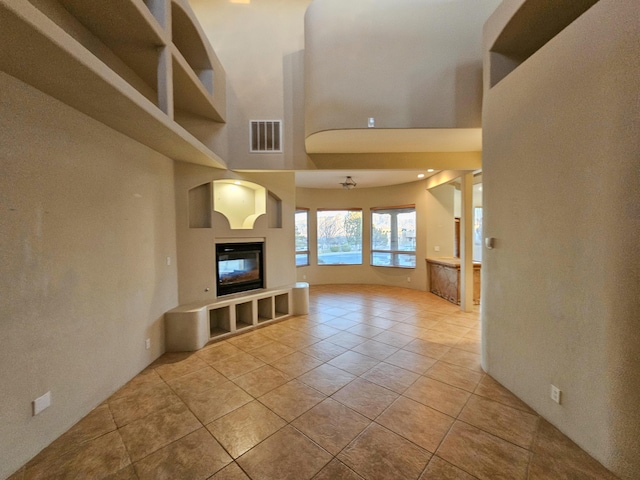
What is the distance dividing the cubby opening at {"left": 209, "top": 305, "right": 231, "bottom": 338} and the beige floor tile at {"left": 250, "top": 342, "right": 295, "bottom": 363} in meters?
0.81

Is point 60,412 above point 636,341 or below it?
below

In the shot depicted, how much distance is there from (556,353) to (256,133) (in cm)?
434

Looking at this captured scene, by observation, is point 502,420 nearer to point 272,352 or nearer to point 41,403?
point 272,352

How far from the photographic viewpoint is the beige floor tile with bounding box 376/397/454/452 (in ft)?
6.26

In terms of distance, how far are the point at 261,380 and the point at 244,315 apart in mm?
1836

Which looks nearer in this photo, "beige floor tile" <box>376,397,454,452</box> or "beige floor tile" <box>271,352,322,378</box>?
"beige floor tile" <box>376,397,454,452</box>

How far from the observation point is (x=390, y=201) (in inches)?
293

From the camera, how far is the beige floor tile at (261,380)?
2566 millimetres

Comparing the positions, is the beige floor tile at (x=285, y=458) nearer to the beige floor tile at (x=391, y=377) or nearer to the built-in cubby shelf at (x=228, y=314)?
the beige floor tile at (x=391, y=377)

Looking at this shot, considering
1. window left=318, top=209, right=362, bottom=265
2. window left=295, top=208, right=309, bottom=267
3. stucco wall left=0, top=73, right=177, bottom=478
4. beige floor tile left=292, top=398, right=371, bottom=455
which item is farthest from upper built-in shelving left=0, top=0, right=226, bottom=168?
window left=318, top=209, right=362, bottom=265

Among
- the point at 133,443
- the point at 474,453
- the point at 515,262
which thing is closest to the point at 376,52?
the point at 515,262

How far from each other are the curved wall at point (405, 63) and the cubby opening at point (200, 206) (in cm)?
213

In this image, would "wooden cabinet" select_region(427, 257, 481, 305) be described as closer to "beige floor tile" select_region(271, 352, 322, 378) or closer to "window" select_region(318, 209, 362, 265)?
"window" select_region(318, 209, 362, 265)

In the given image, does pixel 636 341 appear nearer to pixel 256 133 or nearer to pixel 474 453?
pixel 474 453
